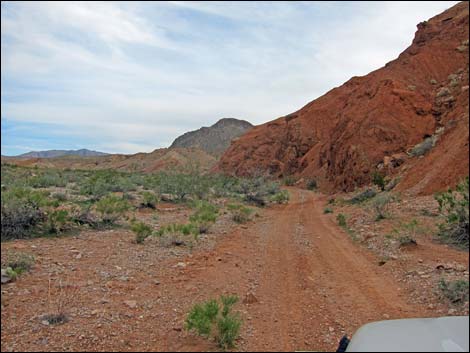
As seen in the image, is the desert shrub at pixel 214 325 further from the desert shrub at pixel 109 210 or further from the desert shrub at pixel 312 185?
the desert shrub at pixel 312 185

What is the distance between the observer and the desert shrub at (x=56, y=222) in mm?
9477

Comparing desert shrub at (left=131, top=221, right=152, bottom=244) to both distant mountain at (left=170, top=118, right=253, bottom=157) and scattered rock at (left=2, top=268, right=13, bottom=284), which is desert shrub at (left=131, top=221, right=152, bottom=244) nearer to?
scattered rock at (left=2, top=268, right=13, bottom=284)

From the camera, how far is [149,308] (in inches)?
203

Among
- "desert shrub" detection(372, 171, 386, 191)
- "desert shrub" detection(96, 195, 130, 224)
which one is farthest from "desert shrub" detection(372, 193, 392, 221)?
"desert shrub" detection(96, 195, 130, 224)

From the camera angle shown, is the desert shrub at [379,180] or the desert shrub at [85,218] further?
the desert shrub at [379,180]

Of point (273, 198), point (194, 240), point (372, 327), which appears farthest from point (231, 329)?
point (273, 198)

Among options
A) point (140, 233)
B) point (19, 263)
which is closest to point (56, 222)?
point (140, 233)

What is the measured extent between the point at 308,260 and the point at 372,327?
5.86 meters

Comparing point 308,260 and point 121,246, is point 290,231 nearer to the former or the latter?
point 308,260

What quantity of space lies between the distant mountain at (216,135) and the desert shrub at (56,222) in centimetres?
9391

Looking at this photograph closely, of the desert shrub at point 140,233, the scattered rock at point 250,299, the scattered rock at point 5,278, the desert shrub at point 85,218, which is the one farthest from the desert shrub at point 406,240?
the desert shrub at point 85,218

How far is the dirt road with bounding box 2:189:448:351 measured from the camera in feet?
12.2

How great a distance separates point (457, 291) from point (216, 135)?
108823 millimetres

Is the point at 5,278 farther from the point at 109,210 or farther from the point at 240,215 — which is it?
the point at 240,215
